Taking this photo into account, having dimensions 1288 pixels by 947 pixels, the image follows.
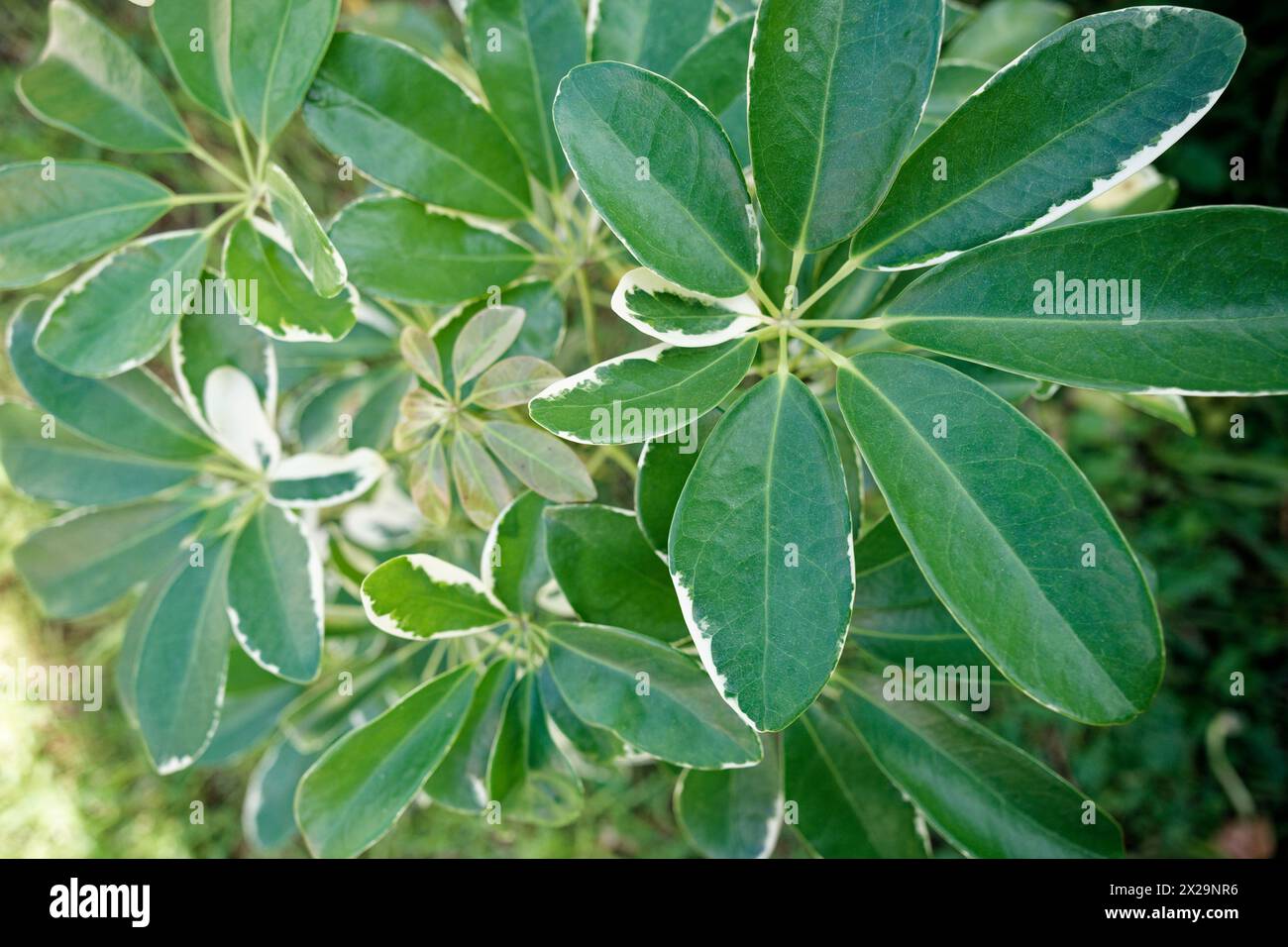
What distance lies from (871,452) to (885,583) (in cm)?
28

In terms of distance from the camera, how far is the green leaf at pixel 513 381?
0.79 meters

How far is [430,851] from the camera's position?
1924 mm

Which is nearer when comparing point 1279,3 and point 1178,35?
point 1178,35

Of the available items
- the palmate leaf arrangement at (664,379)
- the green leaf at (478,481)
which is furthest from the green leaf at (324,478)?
the green leaf at (478,481)

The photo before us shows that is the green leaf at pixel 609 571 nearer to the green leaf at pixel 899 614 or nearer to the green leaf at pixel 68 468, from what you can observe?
the green leaf at pixel 899 614

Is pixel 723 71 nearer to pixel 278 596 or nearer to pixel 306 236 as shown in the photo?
pixel 306 236

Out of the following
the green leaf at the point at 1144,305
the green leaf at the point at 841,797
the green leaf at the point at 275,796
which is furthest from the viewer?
the green leaf at the point at 275,796

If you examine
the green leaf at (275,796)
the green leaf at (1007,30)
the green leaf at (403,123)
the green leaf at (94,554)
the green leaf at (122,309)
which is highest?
the green leaf at (1007,30)

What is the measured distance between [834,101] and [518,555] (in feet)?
1.69

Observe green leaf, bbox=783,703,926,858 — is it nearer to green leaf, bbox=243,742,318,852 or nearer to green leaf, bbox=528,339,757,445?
green leaf, bbox=528,339,757,445

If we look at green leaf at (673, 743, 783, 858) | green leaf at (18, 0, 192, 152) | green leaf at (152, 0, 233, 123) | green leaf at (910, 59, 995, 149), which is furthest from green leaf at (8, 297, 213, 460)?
green leaf at (910, 59, 995, 149)

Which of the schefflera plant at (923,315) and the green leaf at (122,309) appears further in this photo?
the green leaf at (122,309)
